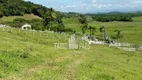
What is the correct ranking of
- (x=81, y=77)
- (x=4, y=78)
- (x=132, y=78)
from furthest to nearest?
1. (x=132, y=78)
2. (x=81, y=77)
3. (x=4, y=78)

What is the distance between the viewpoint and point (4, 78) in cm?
2439

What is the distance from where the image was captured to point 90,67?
35.1 m

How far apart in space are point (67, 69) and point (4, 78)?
888 cm

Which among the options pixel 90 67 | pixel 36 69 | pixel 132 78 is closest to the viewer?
pixel 36 69

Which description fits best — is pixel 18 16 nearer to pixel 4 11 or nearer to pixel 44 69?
pixel 4 11

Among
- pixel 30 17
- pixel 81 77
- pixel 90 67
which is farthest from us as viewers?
pixel 30 17

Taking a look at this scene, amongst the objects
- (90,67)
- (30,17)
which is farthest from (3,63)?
(30,17)

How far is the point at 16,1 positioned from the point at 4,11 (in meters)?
25.5

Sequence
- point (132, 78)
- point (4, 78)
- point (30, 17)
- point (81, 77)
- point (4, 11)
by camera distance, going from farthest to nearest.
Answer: point (30, 17), point (4, 11), point (132, 78), point (81, 77), point (4, 78)

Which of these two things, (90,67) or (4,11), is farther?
(4,11)

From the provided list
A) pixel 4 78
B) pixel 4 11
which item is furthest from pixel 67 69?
pixel 4 11

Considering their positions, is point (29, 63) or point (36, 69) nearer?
point (36, 69)

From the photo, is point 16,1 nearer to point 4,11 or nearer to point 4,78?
point 4,11

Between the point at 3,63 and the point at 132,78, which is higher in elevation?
the point at 3,63
